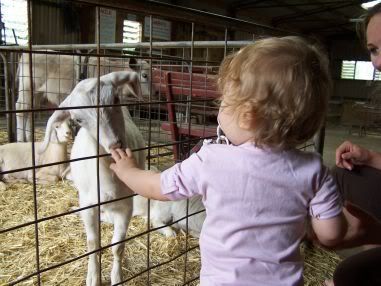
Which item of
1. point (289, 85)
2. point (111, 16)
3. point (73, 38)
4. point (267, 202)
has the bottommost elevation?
point (267, 202)

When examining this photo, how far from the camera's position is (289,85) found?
95 cm

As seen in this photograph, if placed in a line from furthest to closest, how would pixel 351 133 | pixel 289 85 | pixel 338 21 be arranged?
pixel 338 21 < pixel 351 133 < pixel 289 85

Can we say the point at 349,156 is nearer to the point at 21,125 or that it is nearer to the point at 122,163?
the point at 122,163

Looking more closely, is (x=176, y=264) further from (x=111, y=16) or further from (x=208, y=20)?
(x=111, y=16)

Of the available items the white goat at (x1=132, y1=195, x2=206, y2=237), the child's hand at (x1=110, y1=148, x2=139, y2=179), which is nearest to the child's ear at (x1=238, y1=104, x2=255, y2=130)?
the child's hand at (x1=110, y1=148, x2=139, y2=179)

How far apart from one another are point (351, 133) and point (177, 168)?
31.3 ft

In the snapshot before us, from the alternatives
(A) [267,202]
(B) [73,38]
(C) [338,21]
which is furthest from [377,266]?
(C) [338,21]

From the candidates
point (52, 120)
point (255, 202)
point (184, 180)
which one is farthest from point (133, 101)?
point (255, 202)

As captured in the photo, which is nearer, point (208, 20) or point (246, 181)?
point (246, 181)

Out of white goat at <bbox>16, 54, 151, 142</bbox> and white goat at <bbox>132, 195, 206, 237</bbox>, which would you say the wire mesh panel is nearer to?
white goat at <bbox>132, 195, 206, 237</bbox>

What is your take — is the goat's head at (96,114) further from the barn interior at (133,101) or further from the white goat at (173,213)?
the white goat at (173,213)

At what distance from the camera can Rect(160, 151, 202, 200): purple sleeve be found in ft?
3.58

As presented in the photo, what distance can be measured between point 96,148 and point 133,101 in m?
1.56

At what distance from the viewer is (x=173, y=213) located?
3.08 meters
